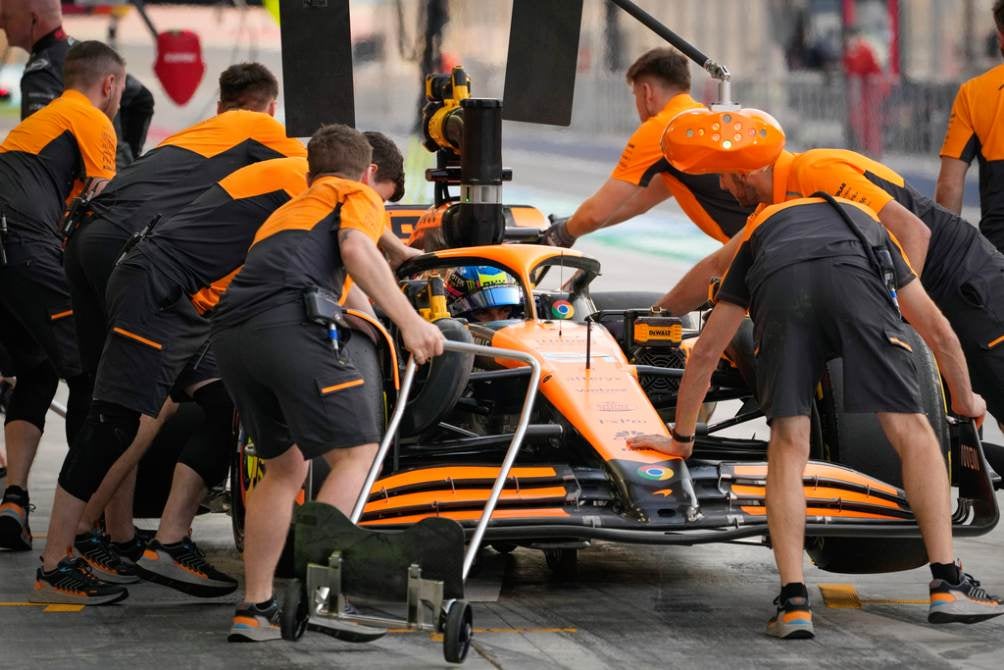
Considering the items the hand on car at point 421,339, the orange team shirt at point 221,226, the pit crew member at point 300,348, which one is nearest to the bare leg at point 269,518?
the pit crew member at point 300,348

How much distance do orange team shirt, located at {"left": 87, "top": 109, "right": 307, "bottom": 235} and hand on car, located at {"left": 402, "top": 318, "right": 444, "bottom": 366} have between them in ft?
5.49

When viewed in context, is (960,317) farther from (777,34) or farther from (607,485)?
(777,34)

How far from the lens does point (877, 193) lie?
6.07m

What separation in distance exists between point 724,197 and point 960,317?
1.75 metres

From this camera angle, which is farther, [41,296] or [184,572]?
[41,296]

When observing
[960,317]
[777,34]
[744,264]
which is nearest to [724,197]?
[960,317]

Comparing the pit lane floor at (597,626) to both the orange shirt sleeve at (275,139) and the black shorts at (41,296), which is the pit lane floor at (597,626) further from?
the orange shirt sleeve at (275,139)

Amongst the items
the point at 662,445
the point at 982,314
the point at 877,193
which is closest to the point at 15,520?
the point at 662,445

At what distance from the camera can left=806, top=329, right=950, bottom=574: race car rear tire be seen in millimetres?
6102

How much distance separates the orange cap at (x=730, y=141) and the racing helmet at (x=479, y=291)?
1392mm

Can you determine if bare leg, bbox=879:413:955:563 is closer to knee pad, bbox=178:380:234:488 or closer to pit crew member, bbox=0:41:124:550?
knee pad, bbox=178:380:234:488

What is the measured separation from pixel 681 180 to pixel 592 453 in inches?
99.8

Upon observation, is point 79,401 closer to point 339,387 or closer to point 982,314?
point 339,387

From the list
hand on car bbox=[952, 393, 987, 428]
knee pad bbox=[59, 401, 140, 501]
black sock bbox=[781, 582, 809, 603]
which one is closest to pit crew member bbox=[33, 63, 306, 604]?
knee pad bbox=[59, 401, 140, 501]
